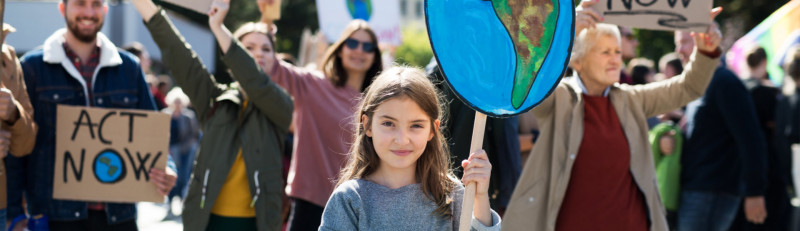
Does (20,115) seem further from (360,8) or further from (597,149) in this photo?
(360,8)

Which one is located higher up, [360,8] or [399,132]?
[360,8]


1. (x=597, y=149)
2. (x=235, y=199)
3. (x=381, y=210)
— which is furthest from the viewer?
(x=235, y=199)

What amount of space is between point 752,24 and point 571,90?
73.3ft

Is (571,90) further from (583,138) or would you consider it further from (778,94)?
(778,94)

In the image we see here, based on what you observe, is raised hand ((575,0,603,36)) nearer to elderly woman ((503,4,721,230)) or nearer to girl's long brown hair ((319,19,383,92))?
elderly woman ((503,4,721,230))

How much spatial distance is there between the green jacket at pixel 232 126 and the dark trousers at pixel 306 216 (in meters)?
0.46

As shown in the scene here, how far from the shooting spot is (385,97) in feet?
10.6

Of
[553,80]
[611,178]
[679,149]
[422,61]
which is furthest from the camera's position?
[422,61]

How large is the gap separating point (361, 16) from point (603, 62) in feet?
13.6

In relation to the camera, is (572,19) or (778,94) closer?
(572,19)

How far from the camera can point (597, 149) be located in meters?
4.73

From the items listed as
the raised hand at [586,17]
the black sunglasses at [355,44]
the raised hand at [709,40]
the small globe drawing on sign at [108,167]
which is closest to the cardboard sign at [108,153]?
the small globe drawing on sign at [108,167]

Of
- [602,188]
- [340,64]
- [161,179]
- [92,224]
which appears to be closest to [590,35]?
[602,188]

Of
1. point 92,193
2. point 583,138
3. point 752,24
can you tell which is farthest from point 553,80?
point 752,24
